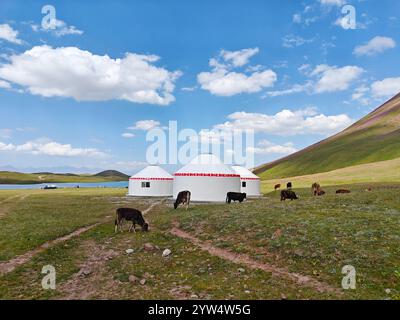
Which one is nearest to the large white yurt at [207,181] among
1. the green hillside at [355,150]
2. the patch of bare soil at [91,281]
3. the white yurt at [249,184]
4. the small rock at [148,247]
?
the white yurt at [249,184]

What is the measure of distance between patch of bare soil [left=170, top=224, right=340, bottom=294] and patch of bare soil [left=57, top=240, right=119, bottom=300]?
168 inches

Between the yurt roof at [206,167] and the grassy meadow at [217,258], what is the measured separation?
18122 millimetres

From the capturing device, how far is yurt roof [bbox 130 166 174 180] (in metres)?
53.3

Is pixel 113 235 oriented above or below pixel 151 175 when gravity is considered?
below

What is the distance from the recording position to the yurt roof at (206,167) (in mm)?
38938

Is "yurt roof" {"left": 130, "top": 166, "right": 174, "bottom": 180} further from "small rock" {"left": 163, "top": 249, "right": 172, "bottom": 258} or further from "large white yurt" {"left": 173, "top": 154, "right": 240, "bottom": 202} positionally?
"small rock" {"left": 163, "top": 249, "right": 172, "bottom": 258}

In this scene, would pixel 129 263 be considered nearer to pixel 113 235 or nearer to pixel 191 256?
pixel 191 256

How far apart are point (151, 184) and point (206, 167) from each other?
16.6 meters

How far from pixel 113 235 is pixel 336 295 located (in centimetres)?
1278

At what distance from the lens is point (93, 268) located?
41.4 ft

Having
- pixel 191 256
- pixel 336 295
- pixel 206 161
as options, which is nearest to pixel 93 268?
pixel 191 256

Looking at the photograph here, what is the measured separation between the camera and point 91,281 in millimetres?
11242

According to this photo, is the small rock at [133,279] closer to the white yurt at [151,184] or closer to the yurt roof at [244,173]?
the yurt roof at [244,173]

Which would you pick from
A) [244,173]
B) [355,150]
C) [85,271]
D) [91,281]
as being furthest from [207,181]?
[355,150]
